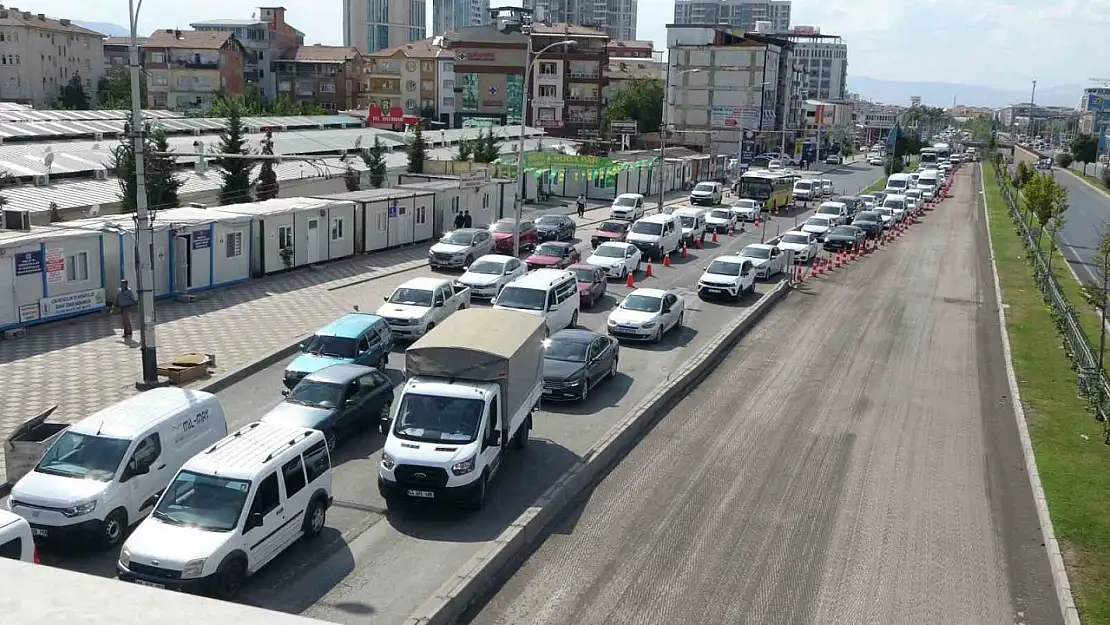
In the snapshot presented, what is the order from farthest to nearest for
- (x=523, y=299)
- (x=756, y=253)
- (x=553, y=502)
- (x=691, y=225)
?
(x=691, y=225)
(x=756, y=253)
(x=523, y=299)
(x=553, y=502)

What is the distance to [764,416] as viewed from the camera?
21609 mm

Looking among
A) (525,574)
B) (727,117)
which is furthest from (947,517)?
(727,117)

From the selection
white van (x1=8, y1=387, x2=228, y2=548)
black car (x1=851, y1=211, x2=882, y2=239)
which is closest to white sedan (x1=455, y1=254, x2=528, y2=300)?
white van (x1=8, y1=387, x2=228, y2=548)

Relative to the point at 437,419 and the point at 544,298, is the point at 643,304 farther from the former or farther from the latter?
the point at 437,419

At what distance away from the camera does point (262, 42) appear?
131250 millimetres

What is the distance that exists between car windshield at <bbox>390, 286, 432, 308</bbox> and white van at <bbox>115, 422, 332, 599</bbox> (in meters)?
12.7

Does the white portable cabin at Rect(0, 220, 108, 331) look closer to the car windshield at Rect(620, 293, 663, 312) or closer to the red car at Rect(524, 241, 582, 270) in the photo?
the car windshield at Rect(620, 293, 663, 312)

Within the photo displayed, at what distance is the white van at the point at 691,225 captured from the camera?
162 feet

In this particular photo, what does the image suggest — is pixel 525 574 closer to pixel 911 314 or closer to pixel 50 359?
pixel 50 359

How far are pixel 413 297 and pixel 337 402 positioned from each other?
9.38m

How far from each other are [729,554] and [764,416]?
25.0ft

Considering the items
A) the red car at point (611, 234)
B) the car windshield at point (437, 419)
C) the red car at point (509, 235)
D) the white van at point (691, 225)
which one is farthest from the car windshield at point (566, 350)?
the white van at point (691, 225)

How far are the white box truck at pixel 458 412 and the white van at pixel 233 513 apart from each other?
1.36 m

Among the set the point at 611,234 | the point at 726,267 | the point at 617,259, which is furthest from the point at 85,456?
the point at 611,234
